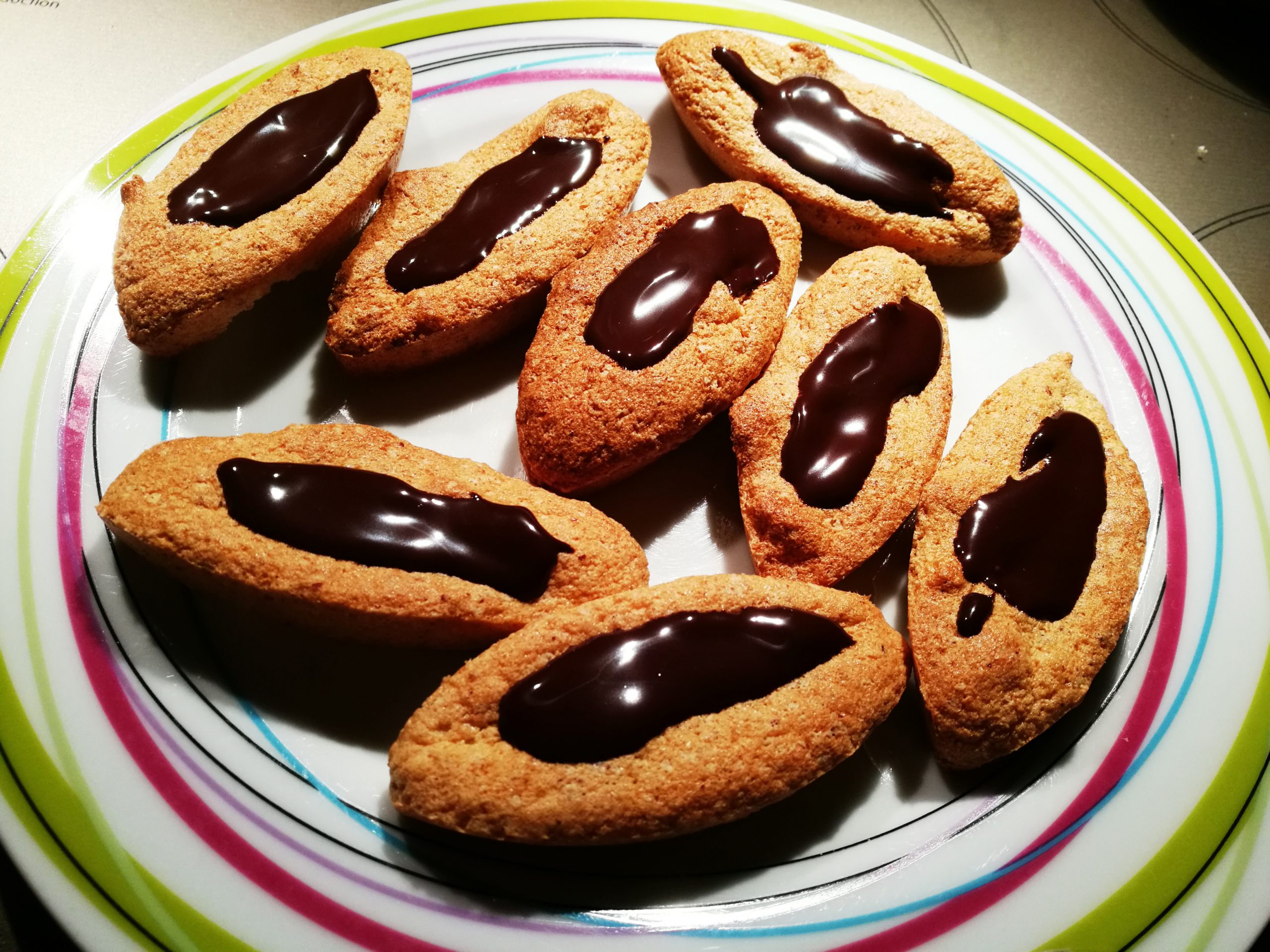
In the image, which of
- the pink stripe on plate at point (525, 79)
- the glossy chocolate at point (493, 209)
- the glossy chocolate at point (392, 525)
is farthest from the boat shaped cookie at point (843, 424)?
the pink stripe on plate at point (525, 79)

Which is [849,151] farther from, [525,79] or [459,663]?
[459,663]

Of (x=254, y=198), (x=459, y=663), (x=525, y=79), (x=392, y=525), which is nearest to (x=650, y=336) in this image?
(x=392, y=525)

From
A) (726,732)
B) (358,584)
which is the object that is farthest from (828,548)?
(358,584)

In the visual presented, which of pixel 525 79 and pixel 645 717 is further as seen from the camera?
pixel 525 79

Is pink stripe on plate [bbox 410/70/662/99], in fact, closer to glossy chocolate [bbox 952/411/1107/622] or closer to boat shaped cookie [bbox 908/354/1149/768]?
boat shaped cookie [bbox 908/354/1149/768]

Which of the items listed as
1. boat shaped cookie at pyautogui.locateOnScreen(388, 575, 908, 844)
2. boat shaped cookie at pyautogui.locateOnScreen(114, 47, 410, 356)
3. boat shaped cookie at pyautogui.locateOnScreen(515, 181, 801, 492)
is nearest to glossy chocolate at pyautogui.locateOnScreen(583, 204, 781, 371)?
boat shaped cookie at pyautogui.locateOnScreen(515, 181, 801, 492)

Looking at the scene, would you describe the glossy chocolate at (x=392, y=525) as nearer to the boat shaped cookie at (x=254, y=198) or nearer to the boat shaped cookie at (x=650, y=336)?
the boat shaped cookie at (x=650, y=336)
